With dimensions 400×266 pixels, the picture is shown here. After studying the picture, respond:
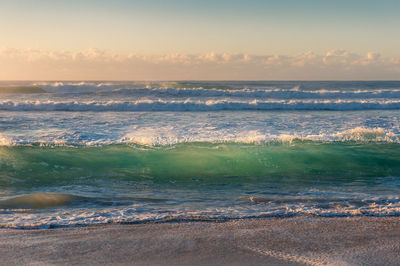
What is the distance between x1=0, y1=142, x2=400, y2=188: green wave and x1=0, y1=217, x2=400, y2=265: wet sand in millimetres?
2022

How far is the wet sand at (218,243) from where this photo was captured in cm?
282

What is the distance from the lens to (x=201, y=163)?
21.9 feet

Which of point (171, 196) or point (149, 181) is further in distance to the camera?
point (149, 181)

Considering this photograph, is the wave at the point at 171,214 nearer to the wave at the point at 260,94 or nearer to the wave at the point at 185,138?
the wave at the point at 185,138

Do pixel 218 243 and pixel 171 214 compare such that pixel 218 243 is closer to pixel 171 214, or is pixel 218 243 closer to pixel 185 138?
pixel 171 214

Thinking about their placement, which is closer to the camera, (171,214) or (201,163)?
(171,214)

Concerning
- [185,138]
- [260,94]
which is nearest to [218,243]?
[185,138]

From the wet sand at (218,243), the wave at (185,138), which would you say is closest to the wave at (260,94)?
the wave at (185,138)

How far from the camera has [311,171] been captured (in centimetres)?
627

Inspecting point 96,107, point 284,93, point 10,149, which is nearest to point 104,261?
point 10,149

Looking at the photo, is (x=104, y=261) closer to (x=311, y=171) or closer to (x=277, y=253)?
(x=277, y=253)

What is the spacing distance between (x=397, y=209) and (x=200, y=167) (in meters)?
3.28

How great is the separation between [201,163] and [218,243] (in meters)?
3.57

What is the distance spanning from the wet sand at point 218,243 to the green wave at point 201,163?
2022 mm
